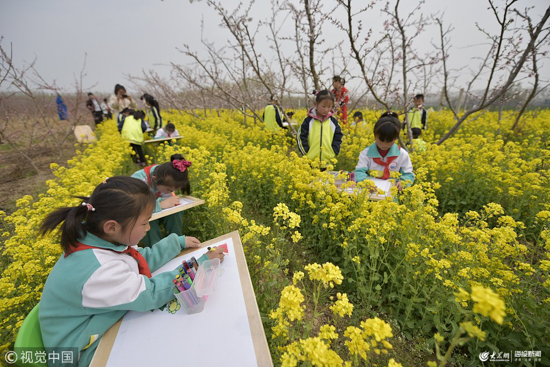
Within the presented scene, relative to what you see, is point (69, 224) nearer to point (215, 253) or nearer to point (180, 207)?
point (215, 253)

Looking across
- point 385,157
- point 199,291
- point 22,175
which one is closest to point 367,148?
point 385,157

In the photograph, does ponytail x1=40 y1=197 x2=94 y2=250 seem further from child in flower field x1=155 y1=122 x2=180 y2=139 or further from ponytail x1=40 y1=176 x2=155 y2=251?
child in flower field x1=155 y1=122 x2=180 y2=139

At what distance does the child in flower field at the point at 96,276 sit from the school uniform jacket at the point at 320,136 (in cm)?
310

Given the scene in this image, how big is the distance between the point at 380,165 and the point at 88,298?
11.4 feet

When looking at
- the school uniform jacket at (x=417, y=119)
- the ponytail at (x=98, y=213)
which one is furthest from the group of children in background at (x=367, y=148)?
the school uniform jacket at (x=417, y=119)

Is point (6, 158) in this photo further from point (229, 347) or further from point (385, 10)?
point (385, 10)

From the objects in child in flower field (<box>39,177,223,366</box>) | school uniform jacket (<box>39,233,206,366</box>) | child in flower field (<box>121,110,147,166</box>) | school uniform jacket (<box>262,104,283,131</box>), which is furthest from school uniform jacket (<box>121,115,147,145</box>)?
school uniform jacket (<box>39,233,206,366</box>)

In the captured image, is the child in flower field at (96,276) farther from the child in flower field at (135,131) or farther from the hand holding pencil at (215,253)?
the child in flower field at (135,131)

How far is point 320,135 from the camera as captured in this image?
13.1ft

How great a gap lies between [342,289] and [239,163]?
284 centimetres

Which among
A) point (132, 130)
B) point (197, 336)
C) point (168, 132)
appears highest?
point (132, 130)

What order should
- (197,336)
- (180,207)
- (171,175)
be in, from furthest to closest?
(171,175), (180,207), (197,336)

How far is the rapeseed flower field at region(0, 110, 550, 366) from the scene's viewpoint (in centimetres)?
129

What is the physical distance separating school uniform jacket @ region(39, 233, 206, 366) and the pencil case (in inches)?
5.8
